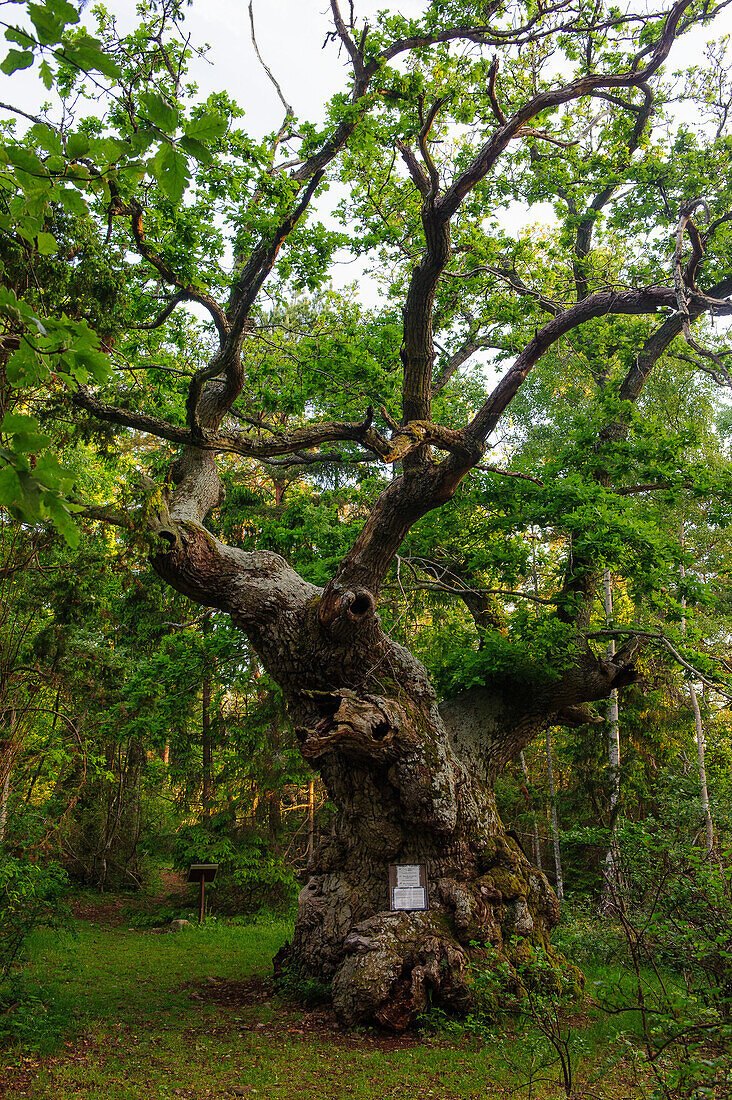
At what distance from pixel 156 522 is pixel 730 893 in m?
5.19

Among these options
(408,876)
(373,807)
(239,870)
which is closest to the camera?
(408,876)

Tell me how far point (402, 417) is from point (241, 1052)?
238 inches

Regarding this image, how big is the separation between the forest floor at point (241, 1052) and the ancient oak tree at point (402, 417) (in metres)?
0.52

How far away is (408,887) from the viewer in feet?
21.8

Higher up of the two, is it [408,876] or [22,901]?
[408,876]

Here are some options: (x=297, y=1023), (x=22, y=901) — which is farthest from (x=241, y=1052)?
(x=22, y=901)

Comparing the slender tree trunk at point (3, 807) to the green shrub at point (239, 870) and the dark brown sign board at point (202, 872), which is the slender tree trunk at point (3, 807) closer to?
the dark brown sign board at point (202, 872)

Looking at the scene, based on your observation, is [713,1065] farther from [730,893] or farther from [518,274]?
[518,274]

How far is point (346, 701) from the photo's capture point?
617 centimetres

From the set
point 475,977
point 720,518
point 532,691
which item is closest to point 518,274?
point 720,518

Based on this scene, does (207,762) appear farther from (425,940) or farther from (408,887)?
(425,940)

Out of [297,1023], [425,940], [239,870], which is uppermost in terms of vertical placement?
[425,940]

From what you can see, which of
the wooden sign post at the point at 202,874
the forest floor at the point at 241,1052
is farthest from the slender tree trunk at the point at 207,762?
the forest floor at the point at 241,1052

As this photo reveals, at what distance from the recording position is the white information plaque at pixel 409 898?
258 inches
